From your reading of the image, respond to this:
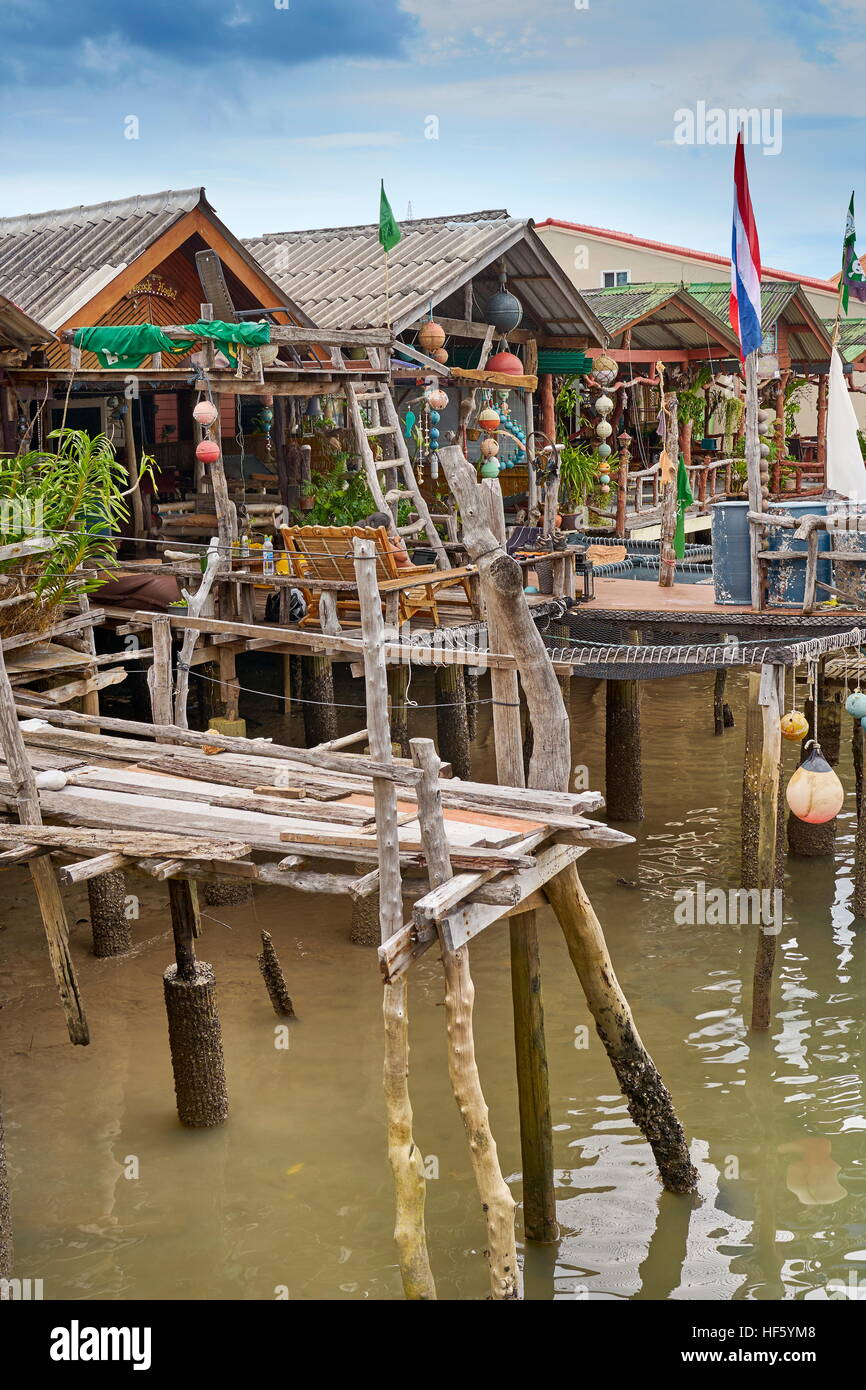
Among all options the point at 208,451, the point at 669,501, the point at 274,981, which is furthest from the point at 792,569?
the point at 274,981

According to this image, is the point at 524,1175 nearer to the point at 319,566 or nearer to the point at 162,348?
the point at 319,566

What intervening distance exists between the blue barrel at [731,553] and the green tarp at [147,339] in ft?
15.2

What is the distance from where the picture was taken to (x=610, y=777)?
15172mm

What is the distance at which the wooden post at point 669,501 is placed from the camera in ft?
51.4

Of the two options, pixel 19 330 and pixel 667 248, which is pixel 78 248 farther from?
pixel 667 248

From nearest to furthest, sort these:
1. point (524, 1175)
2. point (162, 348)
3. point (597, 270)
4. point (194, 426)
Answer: point (524, 1175), point (162, 348), point (194, 426), point (597, 270)

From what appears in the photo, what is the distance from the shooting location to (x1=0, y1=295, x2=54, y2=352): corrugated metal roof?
42.7ft

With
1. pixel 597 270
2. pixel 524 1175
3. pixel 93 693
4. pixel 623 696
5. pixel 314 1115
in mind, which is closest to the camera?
pixel 524 1175

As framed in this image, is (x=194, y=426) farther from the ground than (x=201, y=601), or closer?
farther from the ground

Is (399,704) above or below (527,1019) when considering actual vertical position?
above

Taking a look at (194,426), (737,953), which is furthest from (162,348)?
(737,953)

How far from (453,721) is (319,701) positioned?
1.40 meters

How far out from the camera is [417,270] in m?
17.3

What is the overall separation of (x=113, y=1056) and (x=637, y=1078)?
408 cm
